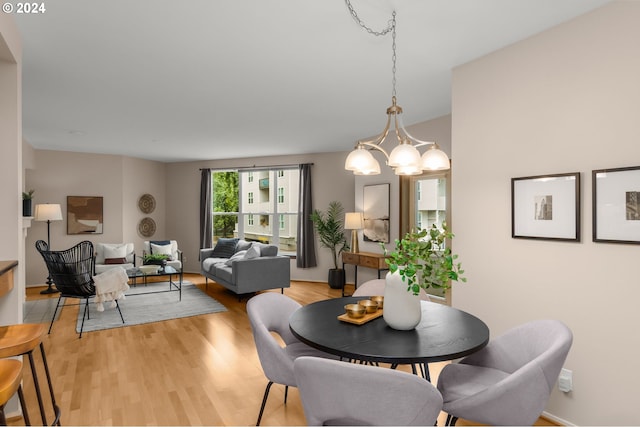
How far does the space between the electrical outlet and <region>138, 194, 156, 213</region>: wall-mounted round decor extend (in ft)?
26.1

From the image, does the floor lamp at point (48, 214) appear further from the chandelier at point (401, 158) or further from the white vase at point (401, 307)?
the white vase at point (401, 307)

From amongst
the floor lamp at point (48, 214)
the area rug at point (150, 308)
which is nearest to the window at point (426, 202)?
the area rug at point (150, 308)

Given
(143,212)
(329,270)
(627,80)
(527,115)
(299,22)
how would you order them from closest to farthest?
(627,80) → (299,22) → (527,115) → (329,270) → (143,212)

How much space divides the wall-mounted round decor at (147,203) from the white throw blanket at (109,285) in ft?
13.1

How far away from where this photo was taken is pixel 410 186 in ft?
17.6

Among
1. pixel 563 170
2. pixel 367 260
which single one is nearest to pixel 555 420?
pixel 563 170

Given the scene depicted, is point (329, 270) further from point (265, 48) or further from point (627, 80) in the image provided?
point (627, 80)

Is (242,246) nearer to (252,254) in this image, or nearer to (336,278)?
(252,254)

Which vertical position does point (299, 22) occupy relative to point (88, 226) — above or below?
above

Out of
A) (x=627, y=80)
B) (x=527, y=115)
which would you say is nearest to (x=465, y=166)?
(x=527, y=115)

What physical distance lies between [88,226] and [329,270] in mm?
4819

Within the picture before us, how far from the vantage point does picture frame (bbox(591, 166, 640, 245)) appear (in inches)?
78.7

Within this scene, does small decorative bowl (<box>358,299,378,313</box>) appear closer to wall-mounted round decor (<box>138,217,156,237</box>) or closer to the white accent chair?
the white accent chair

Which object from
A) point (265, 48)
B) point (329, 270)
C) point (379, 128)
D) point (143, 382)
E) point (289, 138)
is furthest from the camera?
point (329, 270)
